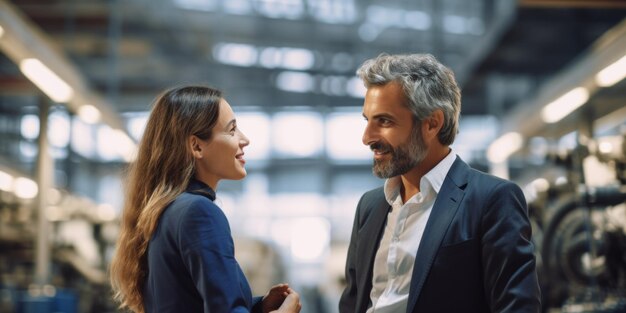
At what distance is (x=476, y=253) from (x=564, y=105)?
5647mm

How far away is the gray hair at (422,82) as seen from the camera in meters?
2.11

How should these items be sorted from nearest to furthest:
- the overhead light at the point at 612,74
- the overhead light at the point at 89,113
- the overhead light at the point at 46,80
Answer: the overhead light at the point at 612,74 < the overhead light at the point at 46,80 < the overhead light at the point at 89,113

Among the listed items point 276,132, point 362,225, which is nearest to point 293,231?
point 276,132

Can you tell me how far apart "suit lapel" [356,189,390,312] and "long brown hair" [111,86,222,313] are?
56 centimetres

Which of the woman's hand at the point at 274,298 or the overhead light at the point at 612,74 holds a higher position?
the overhead light at the point at 612,74

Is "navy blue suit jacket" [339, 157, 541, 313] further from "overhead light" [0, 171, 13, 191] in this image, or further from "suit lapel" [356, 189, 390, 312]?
"overhead light" [0, 171, 13, 191]

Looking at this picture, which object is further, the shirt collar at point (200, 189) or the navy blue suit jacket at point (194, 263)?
the shirt collar at point (200, 189)

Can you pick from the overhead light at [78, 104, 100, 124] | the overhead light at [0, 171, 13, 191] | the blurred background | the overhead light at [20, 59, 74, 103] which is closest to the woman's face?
the overhead light at [20, 59, 74, 103]

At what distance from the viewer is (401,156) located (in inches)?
83.4

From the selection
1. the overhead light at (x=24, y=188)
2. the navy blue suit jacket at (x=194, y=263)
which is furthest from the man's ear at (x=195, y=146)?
the overhead light at (x=24, y=188)

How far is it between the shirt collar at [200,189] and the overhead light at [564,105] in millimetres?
5307

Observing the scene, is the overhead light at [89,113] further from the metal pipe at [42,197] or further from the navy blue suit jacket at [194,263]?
the navy blue suit jacket at [194,263]

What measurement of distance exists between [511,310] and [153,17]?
14.1m

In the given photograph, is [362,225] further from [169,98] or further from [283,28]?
[283,28]
